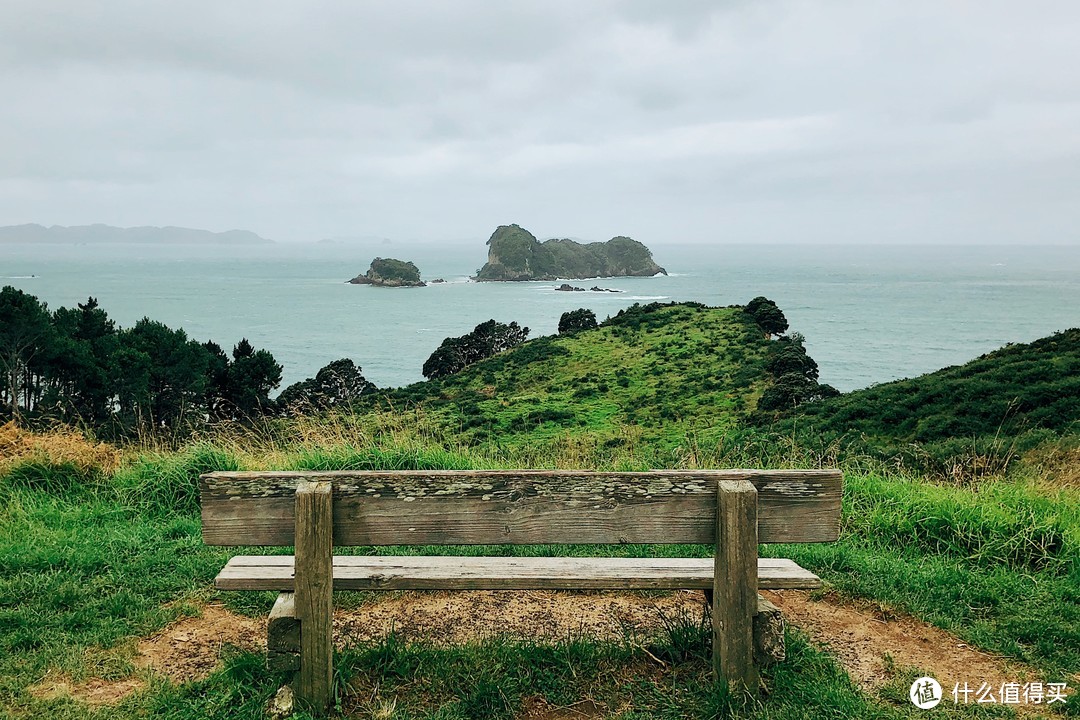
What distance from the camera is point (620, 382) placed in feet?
129

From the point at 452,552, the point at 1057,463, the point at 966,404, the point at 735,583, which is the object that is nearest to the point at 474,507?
the point at 735,583

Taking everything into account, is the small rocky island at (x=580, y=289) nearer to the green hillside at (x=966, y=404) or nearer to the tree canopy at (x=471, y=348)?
the tree canopy at (x=471, y=348)

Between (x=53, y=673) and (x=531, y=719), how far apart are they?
2187mm

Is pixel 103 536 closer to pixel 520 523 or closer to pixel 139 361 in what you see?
pixel 520 523

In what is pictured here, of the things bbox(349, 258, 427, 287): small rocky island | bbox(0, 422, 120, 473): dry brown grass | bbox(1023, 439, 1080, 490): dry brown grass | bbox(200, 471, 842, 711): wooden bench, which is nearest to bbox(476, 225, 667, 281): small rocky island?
bbox(349, 258, 427, 287): small rocky island

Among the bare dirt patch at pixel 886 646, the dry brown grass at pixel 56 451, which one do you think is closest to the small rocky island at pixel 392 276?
the dry brown grass at pixel 56 451

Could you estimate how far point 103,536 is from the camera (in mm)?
5332

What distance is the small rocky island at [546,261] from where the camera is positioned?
183 meters

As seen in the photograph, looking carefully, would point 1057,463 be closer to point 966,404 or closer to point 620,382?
point 966,404

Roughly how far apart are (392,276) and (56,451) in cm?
16767

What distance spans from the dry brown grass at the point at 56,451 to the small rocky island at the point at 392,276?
537ft

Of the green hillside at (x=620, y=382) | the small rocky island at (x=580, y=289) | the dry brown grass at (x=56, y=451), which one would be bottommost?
the green hillside at (x=620, y=382)

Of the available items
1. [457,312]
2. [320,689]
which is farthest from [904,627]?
[457,312]

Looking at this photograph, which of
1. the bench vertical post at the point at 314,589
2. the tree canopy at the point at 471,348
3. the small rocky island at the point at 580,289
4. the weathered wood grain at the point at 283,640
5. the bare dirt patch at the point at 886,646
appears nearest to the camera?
the bench vertical post at the point at 314,589
